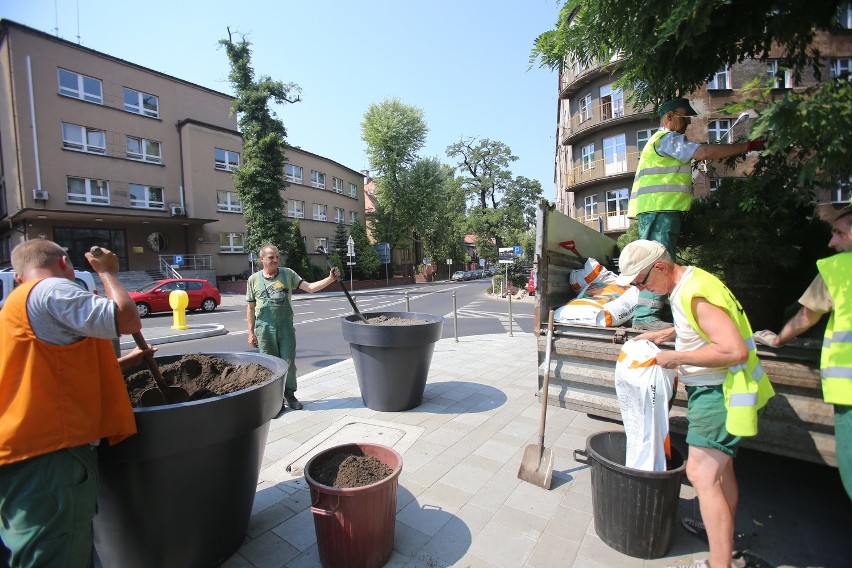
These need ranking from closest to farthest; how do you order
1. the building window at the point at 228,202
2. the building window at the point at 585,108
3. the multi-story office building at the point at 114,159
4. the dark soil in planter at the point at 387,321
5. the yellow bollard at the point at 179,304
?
the dark soil in planter at the point at 387,321, the yellow bollard at the point at 179,304, the multi-story office building at the point at 114,159, the building window at the point at 228,202, the building window at the point at 585,108

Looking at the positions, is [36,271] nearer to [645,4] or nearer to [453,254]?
[645,4]

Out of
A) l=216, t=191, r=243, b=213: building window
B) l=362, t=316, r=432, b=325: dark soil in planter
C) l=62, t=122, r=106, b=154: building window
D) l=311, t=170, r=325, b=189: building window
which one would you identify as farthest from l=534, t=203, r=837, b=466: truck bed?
l=311, t=170, r=325, b=189: building window

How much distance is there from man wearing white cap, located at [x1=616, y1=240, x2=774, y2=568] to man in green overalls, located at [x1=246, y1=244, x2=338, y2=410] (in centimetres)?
344

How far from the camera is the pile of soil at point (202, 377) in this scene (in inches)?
101

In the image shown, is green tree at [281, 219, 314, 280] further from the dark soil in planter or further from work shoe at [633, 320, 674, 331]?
work shoe at [633, 320, 674, 331]

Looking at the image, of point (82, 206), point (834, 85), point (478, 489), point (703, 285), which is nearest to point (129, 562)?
point (478, 489)

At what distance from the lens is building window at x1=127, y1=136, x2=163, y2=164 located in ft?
74.9

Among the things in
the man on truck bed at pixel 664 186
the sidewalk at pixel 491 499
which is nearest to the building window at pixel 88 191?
the sidewalk at pixel 491 499

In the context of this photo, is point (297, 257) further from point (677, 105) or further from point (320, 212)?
point (677, 105)

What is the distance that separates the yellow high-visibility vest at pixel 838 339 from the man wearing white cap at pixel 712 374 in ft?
0.80

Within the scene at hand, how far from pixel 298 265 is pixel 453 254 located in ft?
100

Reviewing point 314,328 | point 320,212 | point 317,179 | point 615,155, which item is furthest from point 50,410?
point 317,179

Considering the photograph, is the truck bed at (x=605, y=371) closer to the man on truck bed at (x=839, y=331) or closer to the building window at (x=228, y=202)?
the man on truck bed at (x=839, y=331)

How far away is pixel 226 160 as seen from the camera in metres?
27.2
